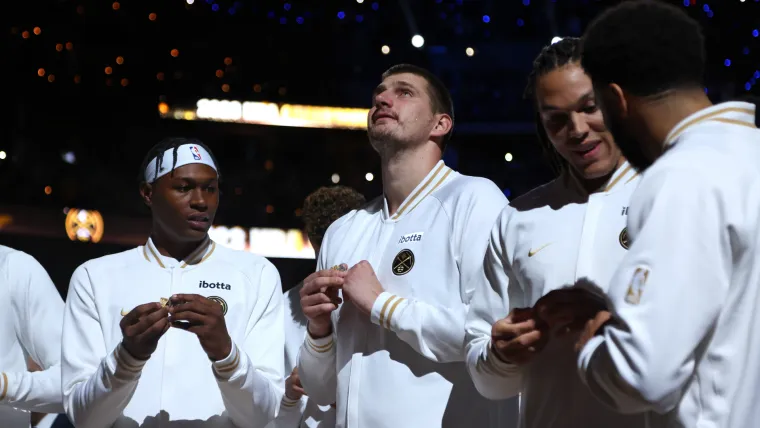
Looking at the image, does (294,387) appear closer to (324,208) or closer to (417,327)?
(417,327)

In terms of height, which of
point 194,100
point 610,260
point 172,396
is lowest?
point 172,396

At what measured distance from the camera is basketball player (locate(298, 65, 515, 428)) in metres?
2.73

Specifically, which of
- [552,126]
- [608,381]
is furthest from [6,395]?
[608,381]

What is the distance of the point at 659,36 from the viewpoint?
5.56 ft

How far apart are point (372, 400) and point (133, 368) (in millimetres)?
769

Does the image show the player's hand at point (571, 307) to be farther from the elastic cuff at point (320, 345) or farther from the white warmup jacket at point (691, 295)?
the elastic cuff at point (320, 345)

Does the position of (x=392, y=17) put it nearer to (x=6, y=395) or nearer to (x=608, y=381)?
(x=6, y=395)

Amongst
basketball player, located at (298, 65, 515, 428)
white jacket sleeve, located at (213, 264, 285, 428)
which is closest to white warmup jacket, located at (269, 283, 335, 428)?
white jacket sleeve, located at (213, 264, 285, 428)

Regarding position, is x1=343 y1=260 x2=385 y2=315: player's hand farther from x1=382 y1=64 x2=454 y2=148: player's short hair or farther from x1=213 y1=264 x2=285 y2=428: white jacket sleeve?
x1=382 y1=64 x2=454 y2=148: player's short hair

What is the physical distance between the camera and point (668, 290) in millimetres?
1532

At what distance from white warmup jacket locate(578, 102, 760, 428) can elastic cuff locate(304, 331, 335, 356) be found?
4.79 ft

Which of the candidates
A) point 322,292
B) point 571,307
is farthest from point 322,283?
point 571,307

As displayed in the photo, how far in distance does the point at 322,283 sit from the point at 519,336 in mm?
981

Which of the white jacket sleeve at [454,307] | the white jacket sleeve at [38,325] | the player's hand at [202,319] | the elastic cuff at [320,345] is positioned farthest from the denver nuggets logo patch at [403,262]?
the white jacket sleeve at [38,325]
